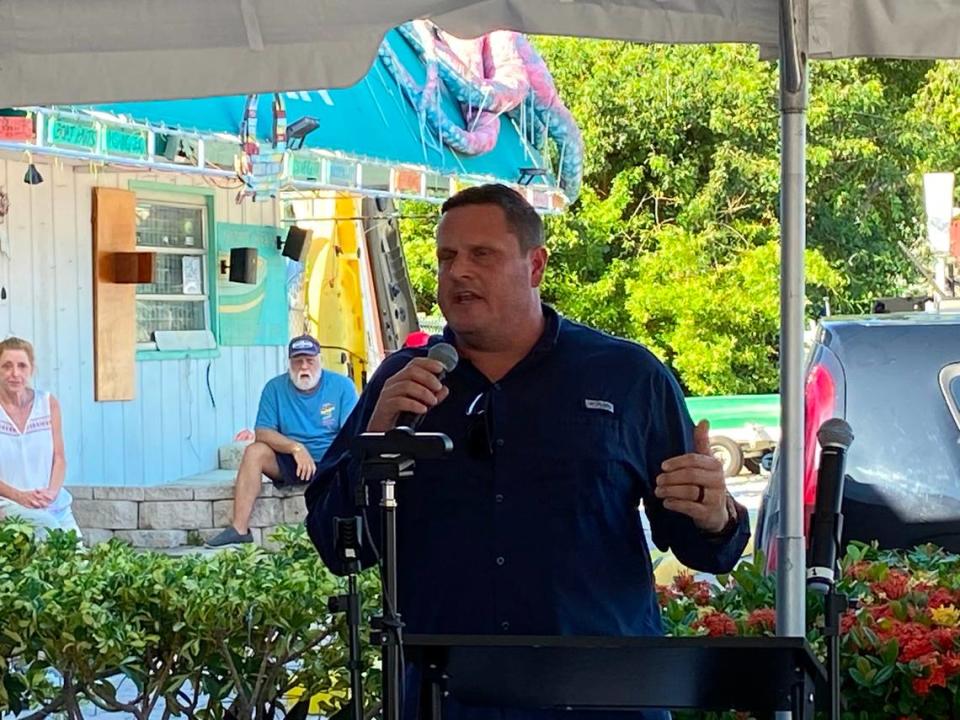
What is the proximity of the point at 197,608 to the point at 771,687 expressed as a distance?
6.90 feet

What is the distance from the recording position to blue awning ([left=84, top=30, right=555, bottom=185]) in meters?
9.27

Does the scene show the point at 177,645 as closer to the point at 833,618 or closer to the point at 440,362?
the point at 440,362

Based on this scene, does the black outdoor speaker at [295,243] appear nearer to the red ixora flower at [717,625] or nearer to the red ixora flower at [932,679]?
the red ixora flower at [717,625]

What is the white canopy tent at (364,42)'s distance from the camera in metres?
3.12

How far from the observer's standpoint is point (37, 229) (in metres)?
10.6

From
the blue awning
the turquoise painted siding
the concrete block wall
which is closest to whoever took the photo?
the blue awning

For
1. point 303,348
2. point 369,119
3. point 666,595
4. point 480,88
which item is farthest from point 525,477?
point 480,88

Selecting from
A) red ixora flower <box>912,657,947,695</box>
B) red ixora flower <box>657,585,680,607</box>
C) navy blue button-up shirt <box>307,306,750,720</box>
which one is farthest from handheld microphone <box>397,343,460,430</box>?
red ixora flower <box>657,585,680,607</box>

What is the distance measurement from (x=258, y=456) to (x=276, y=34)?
323 inches

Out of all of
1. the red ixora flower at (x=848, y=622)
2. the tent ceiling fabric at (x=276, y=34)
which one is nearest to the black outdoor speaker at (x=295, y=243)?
the red ixora flower at (x=848, y=622)

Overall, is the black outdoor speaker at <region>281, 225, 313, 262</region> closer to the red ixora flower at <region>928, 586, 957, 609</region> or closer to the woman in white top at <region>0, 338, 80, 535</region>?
the woman in white top at <region>0, 338, 80, 535</region>

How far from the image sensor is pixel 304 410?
11328 mm

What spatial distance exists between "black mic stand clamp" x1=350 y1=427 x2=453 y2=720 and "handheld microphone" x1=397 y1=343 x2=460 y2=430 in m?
0.20

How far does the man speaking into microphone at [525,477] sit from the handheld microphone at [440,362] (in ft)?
0.32
